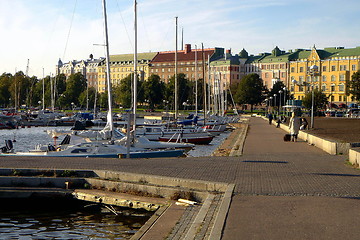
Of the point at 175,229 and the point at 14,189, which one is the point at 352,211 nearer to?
the point at 175,229

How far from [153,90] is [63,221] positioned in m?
135

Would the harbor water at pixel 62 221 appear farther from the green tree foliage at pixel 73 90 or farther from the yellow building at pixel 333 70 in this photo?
the green tree foliage at pixel 73 90

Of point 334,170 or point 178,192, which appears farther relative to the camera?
point 334,170

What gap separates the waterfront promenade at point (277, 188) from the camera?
32.3 feet

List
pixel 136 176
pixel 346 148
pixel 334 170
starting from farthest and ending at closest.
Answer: pixel 346 148 → pixel 334 170 → pixel 136 176

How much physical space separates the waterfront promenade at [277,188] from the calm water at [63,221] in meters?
2.78

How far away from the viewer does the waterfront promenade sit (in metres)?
9.85

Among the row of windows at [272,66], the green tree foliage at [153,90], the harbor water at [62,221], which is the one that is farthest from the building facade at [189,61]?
the harbor water at [62,221]

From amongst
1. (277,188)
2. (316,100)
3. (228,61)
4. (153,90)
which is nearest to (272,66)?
(228,61)

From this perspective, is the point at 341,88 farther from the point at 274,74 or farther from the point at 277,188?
the point at 277,188

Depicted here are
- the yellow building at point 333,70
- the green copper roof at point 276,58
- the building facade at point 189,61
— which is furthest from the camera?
the building facade at point 189,61

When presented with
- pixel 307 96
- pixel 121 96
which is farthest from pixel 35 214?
pixel 121 96

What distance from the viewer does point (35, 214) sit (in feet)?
49.2

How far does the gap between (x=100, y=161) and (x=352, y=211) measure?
40.6 feet
